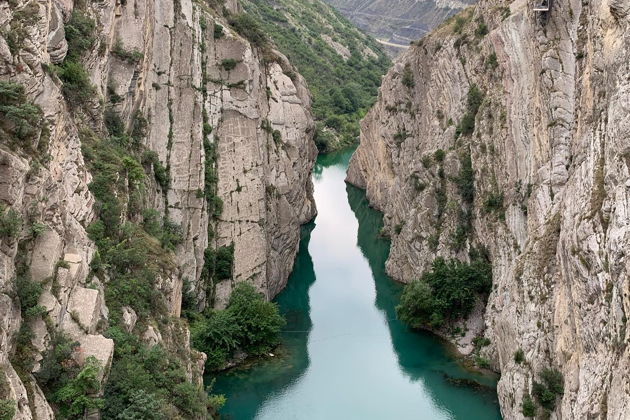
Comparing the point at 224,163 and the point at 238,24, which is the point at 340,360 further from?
the point at 238,24

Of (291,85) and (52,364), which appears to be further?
(291,85)

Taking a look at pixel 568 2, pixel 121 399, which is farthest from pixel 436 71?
pixel 121 399

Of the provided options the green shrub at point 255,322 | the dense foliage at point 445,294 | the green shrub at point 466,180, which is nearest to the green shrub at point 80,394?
the green shrub at point 255,322

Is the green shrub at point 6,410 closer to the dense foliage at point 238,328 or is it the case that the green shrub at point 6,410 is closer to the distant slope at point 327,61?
the dense foliage at point 238,328

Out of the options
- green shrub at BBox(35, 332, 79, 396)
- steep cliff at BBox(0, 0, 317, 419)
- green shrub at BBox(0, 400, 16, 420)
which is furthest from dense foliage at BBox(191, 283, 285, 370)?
green shrub at BBox(0, 400, 16, 420)

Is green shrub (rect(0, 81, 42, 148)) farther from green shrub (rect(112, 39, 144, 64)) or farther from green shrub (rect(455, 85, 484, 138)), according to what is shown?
green shrub (rect(455, 85, 484, 138))

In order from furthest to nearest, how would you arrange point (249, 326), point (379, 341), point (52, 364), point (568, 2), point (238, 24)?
point (238, 24) → point (379, 341) → point (249, 326) → point (568, 2) → point (52, 364)
